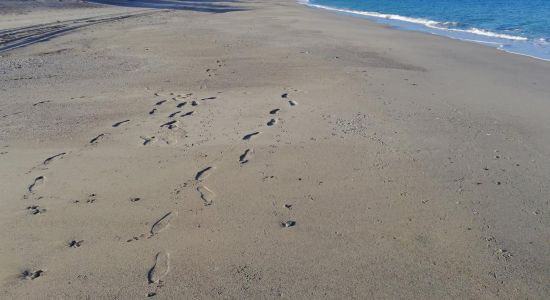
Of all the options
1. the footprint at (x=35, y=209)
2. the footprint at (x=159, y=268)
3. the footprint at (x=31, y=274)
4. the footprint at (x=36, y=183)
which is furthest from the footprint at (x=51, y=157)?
the footprint at (x=159, y=268)

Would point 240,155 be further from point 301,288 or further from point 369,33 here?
point 369,33

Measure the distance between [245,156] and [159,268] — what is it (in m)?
2.40

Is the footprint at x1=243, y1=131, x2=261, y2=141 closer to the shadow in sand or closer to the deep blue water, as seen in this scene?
the deep blue water

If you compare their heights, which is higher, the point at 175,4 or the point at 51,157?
the point at 51,157

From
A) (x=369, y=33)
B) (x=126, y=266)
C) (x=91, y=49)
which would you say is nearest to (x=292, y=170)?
(x=126, y=266)

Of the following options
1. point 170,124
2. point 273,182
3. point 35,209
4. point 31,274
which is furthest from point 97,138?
point 31,274

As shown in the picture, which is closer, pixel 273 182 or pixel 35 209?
pixel 35 209

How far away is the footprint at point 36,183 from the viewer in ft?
16.4

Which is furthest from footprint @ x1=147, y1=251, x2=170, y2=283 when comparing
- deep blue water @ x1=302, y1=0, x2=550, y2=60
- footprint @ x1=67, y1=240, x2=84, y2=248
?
deep blue water @ x1=302, y1=0, x2=550, y2=60

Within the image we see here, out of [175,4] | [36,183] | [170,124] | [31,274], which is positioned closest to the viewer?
[31,274]

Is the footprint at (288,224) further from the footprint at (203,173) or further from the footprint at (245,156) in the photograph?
the footprint at (245,156)

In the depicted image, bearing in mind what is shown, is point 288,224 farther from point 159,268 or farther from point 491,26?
point 491,26

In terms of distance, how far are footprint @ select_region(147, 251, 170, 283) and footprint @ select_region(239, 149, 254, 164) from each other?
204 centimetres

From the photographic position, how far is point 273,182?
205 inches
